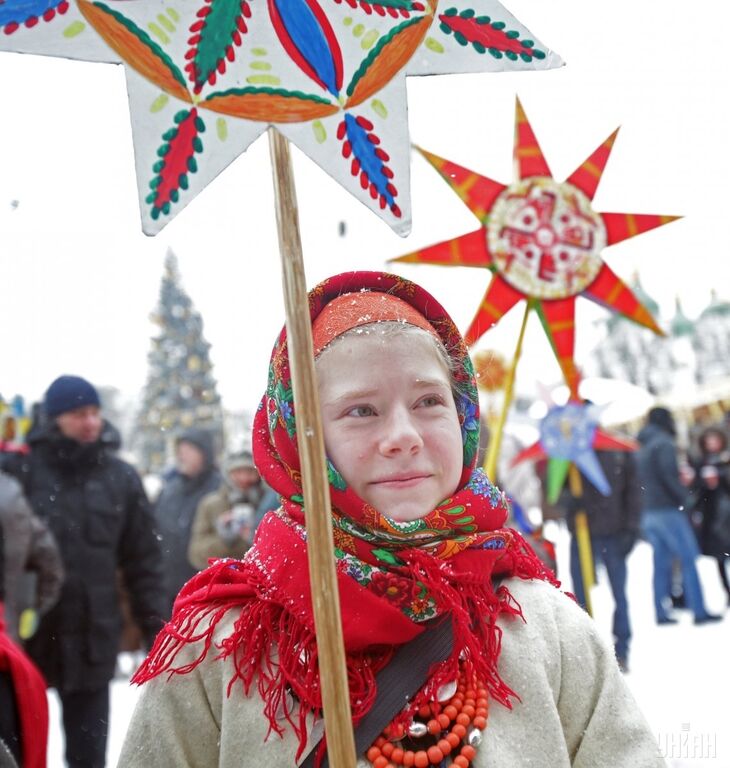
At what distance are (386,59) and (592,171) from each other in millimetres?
2461

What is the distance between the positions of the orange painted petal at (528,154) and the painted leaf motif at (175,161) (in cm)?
262

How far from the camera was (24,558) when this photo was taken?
11.0 feet

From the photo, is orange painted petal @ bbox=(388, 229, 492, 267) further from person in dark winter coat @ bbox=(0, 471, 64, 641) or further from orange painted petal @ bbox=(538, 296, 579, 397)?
person in dark winter coat @ bbox=(0, 471, 64, 641)

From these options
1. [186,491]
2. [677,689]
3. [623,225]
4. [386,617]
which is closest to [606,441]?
[677,689]

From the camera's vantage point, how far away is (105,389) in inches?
1073

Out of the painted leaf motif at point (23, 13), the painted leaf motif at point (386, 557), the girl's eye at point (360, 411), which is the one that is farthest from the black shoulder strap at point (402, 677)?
the painted leaf motif at point (23, 13)

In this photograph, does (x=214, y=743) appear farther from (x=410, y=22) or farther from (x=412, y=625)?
(x=410, y=22)

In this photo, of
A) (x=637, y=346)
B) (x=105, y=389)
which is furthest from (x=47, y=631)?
(x=637, y=346)

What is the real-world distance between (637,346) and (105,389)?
18639 millimetres

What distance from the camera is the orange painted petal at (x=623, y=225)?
12.2 feet

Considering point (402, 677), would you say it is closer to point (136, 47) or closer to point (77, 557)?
point (136, 47)

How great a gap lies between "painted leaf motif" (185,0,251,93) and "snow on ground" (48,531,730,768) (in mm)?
1879

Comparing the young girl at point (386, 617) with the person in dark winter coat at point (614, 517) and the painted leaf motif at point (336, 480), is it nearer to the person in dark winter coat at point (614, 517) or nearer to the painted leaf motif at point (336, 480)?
the painted leaf motif at point (336, 480)

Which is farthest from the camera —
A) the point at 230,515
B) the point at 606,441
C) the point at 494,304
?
the point at 606,441
